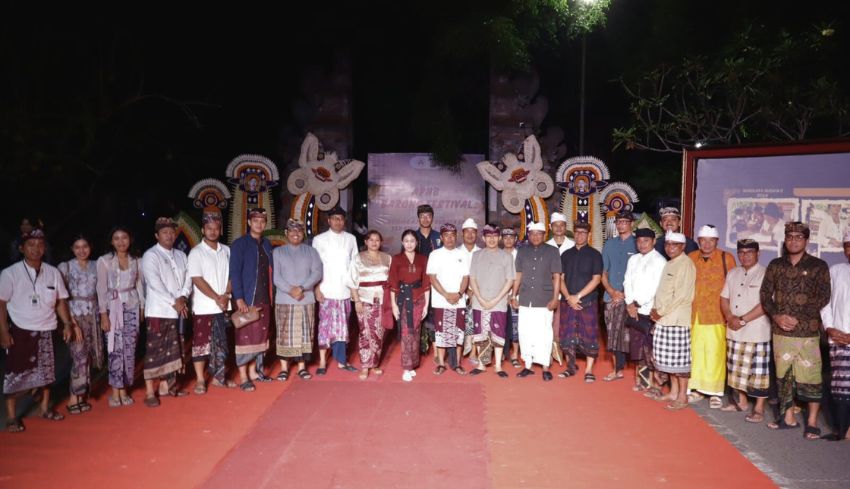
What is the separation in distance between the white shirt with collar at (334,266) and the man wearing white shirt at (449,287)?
854mm

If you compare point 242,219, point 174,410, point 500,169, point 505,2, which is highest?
point 505,2

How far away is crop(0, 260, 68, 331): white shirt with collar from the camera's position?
189 inches

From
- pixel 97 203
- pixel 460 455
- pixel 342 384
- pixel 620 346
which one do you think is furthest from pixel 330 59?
pixel 460 455

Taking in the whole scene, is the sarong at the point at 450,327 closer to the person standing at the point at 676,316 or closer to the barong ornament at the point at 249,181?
the person standing at the point at 676,316

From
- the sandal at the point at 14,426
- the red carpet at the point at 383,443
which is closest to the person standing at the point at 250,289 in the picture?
the red carpet at the point at 383,443

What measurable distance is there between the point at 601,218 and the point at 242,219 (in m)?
5.35

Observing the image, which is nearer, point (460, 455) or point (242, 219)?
point (460, 455)

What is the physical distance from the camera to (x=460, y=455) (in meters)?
4.32

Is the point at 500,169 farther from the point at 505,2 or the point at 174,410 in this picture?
the point at 174,410

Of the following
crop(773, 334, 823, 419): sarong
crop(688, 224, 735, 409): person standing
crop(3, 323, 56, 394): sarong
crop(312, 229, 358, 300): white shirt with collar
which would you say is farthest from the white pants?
crop(3, 323, 56, 394): sarong

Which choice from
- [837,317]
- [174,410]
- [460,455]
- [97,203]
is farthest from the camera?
[97,203]

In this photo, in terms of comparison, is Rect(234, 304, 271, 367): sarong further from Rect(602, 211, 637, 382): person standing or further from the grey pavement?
the grey pavement

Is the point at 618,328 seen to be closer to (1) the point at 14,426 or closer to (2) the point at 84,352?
(2) the point at 84,352

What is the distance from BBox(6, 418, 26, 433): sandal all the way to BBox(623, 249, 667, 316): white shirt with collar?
5.25 m
